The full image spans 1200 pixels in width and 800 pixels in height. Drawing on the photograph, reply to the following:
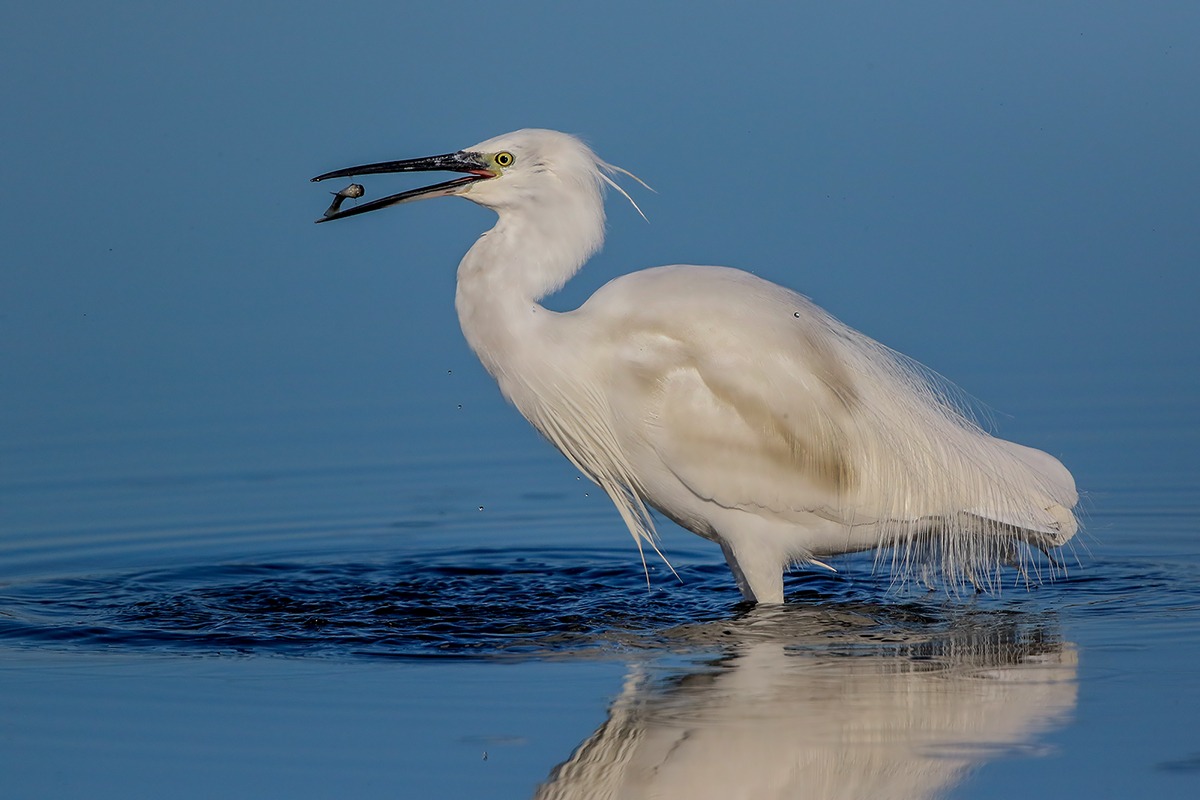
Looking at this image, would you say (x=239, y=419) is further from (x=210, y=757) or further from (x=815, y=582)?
(x=210, y=757)

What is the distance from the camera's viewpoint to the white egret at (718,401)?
21.9ft

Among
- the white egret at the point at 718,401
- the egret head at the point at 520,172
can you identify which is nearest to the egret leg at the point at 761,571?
the white egret at the point at 718,401

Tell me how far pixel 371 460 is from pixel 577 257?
3180 millimetres

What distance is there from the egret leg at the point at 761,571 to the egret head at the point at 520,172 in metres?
1.50

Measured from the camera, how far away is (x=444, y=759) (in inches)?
182

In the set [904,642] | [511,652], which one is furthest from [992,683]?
[511,652]

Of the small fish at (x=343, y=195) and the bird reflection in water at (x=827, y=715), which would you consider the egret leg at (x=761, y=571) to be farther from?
the small fish at (x=343, y=195)

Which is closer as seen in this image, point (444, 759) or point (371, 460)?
point (444, 759)

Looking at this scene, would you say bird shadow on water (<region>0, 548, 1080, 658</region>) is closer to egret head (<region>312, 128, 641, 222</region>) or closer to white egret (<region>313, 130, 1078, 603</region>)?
white egret (<region>313, 130, 1078, 603</region>)

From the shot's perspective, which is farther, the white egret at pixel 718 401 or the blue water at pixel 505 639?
the white egret at pixel 718 401

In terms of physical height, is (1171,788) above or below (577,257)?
below

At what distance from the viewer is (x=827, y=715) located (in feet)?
16.3

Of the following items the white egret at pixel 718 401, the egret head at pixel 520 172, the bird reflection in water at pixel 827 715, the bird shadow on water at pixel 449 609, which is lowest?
the bird reflection in water at pixel 827 715

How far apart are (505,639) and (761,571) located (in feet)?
3.59
